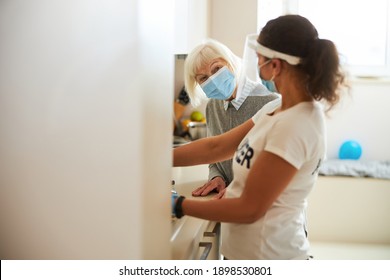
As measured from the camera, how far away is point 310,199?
125 inches

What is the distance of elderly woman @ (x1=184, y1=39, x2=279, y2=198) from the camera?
1606 millimetres

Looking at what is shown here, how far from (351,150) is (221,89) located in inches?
81.4

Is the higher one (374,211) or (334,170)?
(334,170)

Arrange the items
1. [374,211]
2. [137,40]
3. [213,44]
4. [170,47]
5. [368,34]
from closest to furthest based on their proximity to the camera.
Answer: [137,40] → [170,47] → [213,44] → [374,211] → [368,34]

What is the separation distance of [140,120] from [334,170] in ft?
8.36

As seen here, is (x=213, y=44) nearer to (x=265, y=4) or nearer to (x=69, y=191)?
(x=69, y=191)

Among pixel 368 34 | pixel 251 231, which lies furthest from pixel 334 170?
pixel 251 231

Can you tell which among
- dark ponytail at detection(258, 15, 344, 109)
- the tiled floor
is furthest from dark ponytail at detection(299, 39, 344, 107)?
the tiled floor

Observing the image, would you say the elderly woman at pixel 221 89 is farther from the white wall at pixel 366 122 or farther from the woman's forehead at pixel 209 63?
the white wall at pixel 366 122

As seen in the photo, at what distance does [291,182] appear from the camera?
1060 millimetres

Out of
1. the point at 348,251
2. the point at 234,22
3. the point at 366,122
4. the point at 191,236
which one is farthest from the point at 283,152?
the point at 366,122

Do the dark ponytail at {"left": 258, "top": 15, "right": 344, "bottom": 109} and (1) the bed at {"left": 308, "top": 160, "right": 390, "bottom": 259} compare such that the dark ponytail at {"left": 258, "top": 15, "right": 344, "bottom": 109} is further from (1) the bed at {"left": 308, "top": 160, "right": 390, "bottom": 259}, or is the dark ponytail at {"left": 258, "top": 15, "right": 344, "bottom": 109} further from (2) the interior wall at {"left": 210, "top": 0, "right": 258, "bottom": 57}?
(1) the bed at {"left": 308, "top": 160, "right": 390, "bottom": 259}

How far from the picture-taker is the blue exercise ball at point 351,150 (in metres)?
3.37

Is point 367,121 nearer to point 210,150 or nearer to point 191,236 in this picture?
point 210,150
